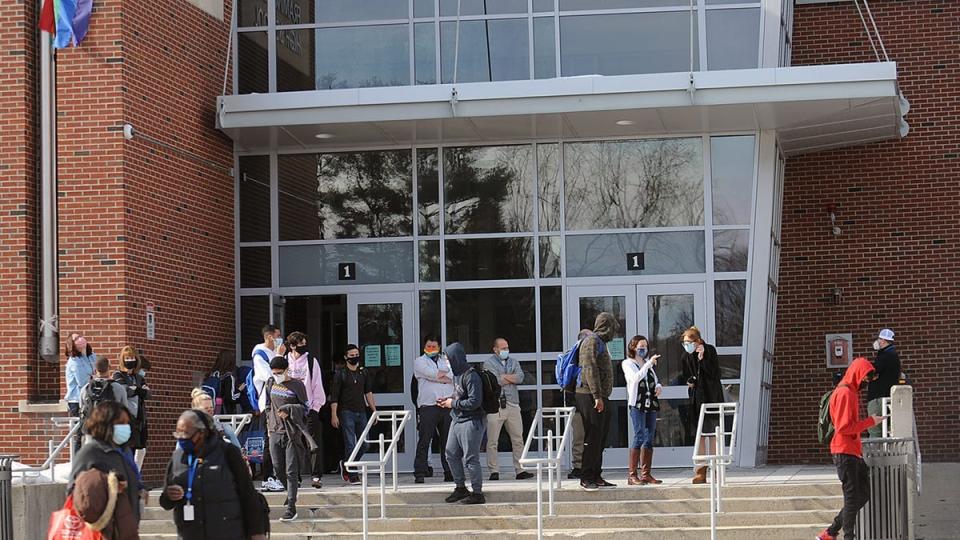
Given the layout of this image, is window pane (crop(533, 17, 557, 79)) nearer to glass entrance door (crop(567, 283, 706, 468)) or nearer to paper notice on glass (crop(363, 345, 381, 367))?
glass entrance door (crop(567, 283, 706, 468))

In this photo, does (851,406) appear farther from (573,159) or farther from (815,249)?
(815,249)

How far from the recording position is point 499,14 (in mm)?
19344

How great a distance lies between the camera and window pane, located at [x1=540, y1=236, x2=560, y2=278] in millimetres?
19266

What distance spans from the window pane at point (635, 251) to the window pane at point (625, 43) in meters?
2.20

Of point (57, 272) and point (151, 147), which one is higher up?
point (151, 147)

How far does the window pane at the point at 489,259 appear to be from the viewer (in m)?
19.3

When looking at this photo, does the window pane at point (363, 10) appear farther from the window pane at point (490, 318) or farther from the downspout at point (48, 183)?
the downspout at point (48, 183)

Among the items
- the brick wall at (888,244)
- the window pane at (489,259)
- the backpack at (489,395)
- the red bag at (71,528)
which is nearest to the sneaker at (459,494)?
the backpack at (489,395)

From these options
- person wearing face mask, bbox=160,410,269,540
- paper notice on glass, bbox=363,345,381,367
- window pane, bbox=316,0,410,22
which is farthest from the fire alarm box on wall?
person wearing face mask, bbox=160,410,269,540

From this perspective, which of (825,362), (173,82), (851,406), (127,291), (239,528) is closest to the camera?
(239,528)

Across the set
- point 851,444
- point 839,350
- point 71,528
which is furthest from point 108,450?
point 839,350

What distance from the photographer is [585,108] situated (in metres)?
17.9

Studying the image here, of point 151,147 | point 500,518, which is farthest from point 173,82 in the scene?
point 500,518

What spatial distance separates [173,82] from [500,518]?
289 inches
